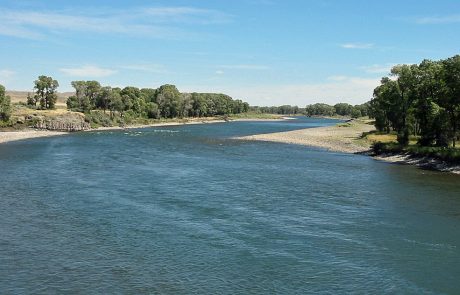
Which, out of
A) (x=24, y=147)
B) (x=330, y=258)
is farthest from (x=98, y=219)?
(x=24, y=147)

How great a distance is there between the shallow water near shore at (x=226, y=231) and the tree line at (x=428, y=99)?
16.1 meters

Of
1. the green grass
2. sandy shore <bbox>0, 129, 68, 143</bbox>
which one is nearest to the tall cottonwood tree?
sandy shore <bbox>0, 129, 68, 143</bbox>

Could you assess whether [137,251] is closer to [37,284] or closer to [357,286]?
[37,284]

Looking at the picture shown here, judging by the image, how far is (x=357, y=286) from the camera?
3005cm

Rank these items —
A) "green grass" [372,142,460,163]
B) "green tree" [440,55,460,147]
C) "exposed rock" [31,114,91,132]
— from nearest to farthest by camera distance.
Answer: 1. "green grass" [372,142,460,163]
2. "green tree" [440,55,460,147]
3. "exposed rock" [31,114,91,132]

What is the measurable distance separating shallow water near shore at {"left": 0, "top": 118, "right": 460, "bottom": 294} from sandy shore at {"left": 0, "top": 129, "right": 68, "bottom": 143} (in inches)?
2521

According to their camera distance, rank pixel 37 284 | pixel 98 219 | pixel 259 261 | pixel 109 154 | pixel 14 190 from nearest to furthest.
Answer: pixel 37 284 → pixel 259 261 → pixel 98 219 → pixel 14 190 → pixel 109 154

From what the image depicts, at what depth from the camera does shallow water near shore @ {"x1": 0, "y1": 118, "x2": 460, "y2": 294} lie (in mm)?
30672

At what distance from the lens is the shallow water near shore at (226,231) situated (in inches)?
1208

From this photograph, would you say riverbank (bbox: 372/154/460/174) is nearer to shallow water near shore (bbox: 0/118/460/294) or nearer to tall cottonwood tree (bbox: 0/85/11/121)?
shallow water near shore (bbox: 0/118/460/294)

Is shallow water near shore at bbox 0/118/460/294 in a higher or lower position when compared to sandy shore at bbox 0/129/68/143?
lower

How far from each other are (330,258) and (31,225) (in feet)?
87.0

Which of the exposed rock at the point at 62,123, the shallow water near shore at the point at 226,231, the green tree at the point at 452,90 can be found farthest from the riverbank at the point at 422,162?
the exposed rock at the point at 62,123

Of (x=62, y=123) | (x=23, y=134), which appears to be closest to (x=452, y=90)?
(x=23, y=134)
